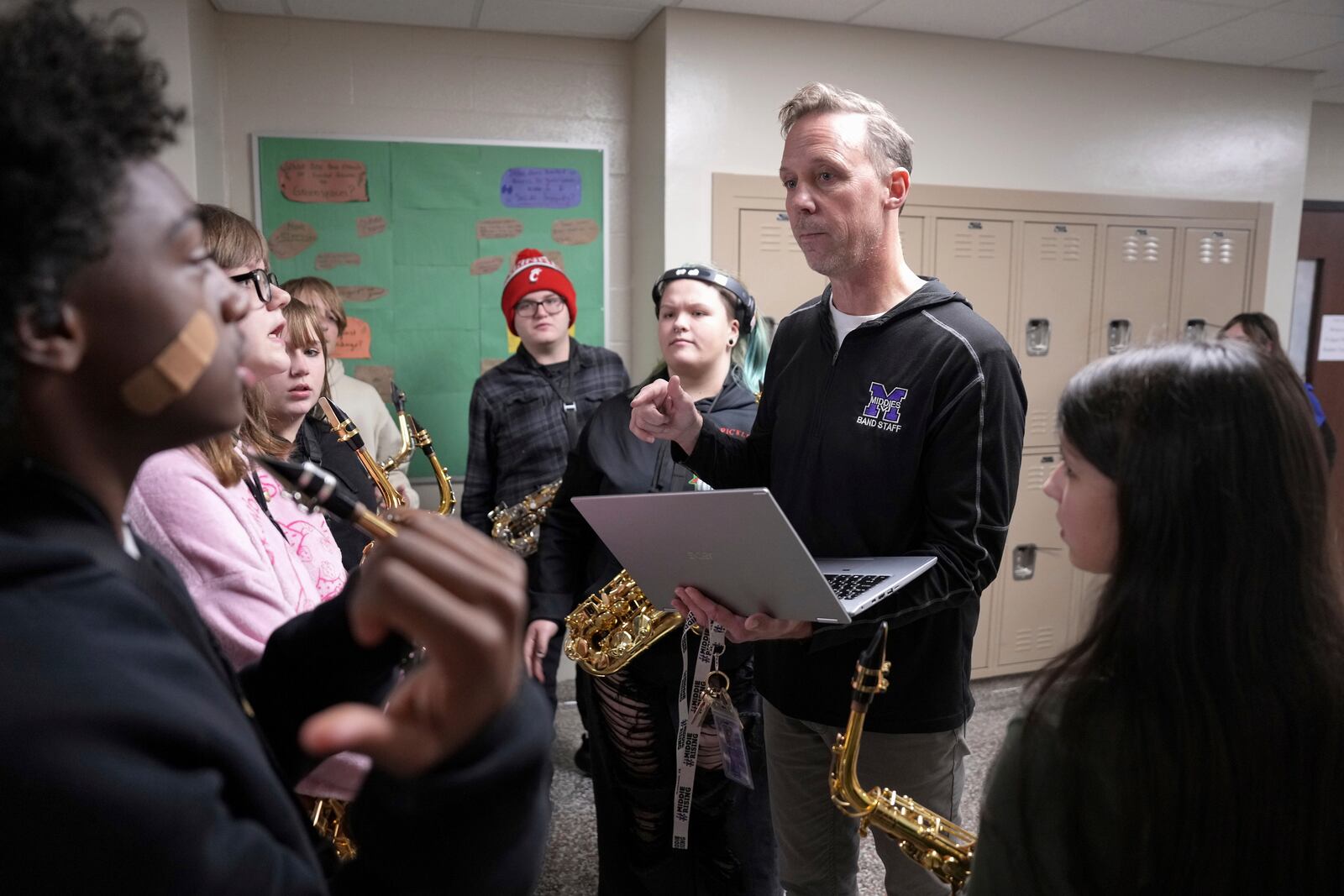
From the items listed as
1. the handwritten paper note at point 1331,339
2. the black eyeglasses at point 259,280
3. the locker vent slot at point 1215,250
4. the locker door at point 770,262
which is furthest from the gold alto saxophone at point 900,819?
the handwritten paper note at point 1331,339

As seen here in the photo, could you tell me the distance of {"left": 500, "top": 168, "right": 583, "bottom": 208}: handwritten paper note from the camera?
354 cm

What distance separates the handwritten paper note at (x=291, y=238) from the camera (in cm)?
336

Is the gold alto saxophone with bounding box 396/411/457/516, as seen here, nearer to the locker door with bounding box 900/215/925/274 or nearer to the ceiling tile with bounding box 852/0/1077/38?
the locker door with bounding box 900/215/925/274

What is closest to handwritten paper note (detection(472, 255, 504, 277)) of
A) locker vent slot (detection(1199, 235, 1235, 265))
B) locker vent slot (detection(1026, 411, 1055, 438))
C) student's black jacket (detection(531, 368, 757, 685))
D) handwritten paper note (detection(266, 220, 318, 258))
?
handwritten paper note (detection(266, 220, 318, 258))

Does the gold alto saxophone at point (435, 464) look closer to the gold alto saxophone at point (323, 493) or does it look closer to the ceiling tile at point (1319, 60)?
the gold alto saxophone at point (323, 493)

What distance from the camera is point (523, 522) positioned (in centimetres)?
290

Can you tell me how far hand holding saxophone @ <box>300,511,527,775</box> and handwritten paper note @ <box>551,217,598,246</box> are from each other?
323 cm

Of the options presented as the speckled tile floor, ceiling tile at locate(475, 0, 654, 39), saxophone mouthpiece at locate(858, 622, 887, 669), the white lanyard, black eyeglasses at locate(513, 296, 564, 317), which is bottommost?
the speckled tile floor

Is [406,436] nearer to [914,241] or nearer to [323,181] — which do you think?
[323,181]

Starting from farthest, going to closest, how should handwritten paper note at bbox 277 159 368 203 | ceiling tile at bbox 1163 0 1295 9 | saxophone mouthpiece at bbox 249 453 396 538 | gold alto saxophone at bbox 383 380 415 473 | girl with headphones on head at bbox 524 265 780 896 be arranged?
handwritten paper note at bbox 277 159 368 203
ceiling tile at bbox 1163 0 1295 9
gold alto saxophone at bbox 383 380 415 473
girl with headphones on head at bbox 524 265 780 896
saxophone mouthpiece at bbox 249 453 396 538

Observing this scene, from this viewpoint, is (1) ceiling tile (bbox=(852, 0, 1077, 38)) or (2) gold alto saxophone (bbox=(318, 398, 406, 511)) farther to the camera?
(1) ceiling tile (bbox=(852, 0, 1077, 38))

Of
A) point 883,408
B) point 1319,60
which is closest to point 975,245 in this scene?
point 1319,60

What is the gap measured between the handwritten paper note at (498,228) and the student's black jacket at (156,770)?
3091mm

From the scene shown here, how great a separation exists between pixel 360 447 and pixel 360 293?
5.78 ft
